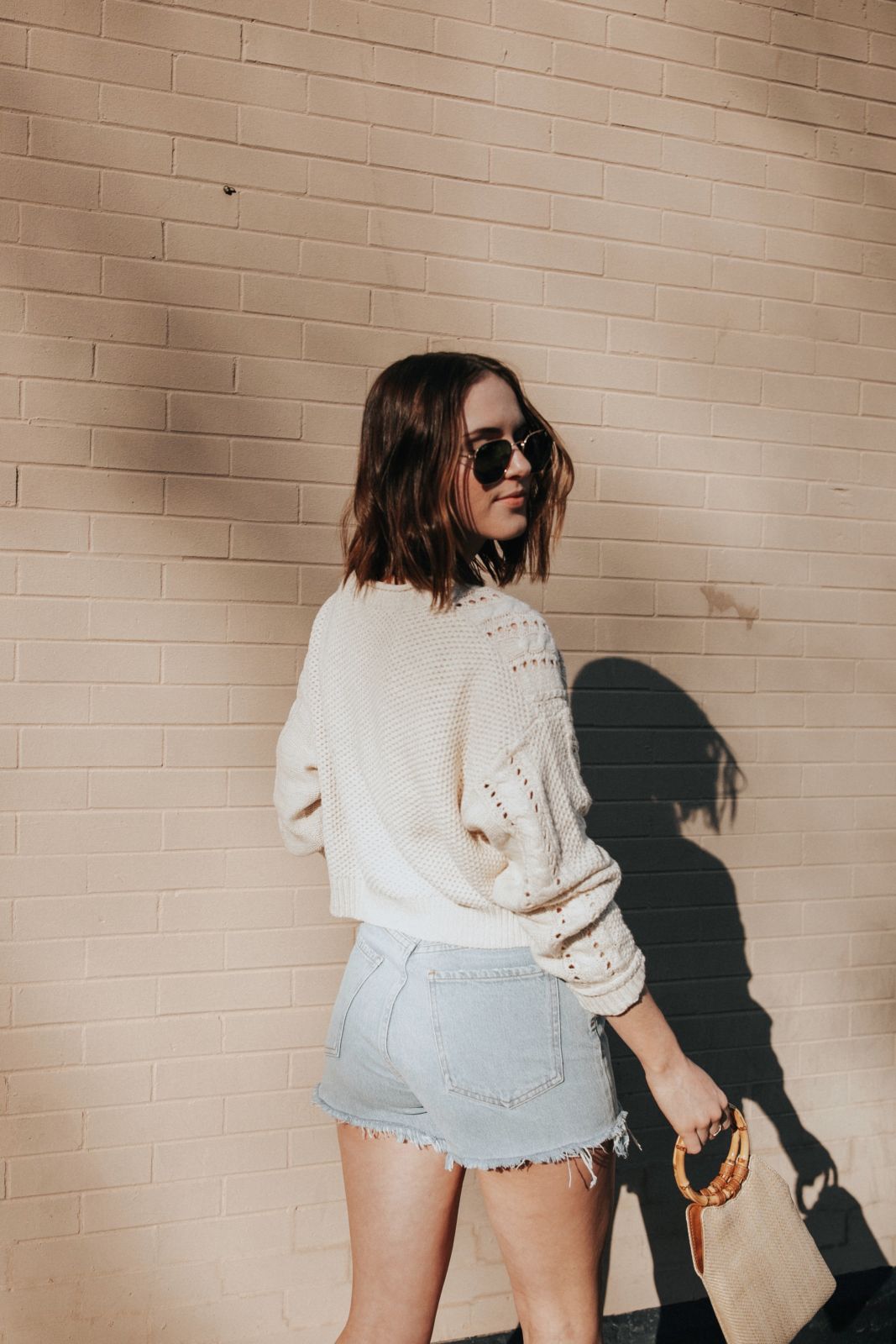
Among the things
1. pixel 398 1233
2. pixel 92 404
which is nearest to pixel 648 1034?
pixel 398 1233

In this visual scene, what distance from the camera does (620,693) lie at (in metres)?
3.06

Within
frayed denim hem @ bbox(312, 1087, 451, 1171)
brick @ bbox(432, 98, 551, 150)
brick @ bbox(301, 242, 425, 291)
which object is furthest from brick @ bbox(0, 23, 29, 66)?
frayed denim hem @ bbox(312, 1087, 451, 1171)

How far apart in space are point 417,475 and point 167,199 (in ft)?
4.42

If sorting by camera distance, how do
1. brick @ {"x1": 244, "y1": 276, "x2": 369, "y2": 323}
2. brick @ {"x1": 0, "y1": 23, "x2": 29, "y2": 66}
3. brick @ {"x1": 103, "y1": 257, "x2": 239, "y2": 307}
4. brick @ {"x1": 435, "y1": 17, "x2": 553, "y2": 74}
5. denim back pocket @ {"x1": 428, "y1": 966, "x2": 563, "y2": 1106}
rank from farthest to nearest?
brick @ {"x1": 435, "y1": 17, "x2": 553, "y2": 74} < brick @ {"x1": 244, "y1": 276, "x2": 369, "y2": 323} < brick @ {"x1": 103, "y1": 257, "x2": 239, "y2": 307} < brick @ {"x1": 0, "y1": 23, "x2": 29, "y2": 66} < denim back pocket @ {"x1": 428, "y1": 966, "x2": 563, "y2": 1106}

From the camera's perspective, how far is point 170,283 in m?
2.66

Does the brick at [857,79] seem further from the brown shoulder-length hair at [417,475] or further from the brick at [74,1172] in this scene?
the brick at [74,1172]

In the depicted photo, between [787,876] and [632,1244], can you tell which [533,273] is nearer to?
[787,876]

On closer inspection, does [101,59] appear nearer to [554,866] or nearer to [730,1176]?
[554,866]

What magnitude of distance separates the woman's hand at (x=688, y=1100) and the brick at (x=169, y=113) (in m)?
2.28

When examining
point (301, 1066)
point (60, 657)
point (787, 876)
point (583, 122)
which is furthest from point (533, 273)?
point (301, 1066)

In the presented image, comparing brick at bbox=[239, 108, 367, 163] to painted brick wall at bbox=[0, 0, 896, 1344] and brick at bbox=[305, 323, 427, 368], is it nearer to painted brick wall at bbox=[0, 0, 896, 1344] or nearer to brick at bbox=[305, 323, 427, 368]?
painted brick wall at bbox=[0, 0, 896, 1344]

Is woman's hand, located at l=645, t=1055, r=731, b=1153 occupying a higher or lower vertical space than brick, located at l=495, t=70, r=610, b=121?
lower

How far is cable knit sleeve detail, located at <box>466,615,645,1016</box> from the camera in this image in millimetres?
1550

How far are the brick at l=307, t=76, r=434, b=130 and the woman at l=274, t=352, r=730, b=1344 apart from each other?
4.34ft
